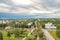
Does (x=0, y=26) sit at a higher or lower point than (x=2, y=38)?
higher

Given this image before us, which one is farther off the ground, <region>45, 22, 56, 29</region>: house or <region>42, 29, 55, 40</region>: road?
<region>45, 22, 56, 29</region>: house

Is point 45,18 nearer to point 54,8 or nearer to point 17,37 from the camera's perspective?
point 54,8

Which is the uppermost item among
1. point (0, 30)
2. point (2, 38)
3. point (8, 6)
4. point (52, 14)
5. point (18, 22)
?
point (8, 6)

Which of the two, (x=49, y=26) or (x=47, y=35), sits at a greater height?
(x=49, y=26)

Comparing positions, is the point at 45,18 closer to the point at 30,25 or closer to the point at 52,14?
the point at 52,14

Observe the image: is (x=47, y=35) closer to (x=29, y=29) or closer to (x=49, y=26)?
(x=49, y=26)

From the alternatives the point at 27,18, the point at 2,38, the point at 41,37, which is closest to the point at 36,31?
the point at 41,37

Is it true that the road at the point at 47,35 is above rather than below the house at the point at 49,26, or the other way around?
below

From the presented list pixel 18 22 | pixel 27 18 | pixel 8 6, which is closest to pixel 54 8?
pixel 27 18

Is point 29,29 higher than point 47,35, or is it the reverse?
point 29,29

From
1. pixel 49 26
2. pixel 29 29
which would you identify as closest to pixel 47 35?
pixel 49 26
